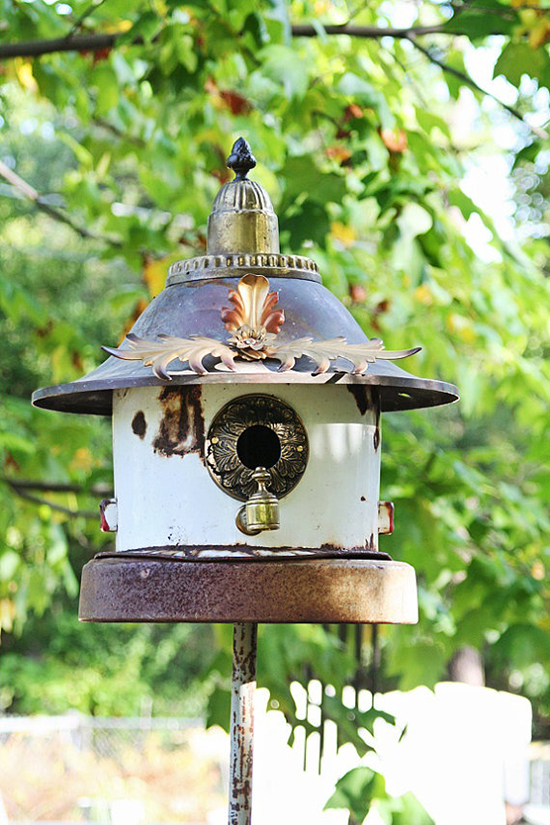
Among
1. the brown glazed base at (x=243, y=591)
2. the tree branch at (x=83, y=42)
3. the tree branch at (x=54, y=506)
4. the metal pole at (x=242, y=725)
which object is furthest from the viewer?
the tree branch at (x=54, y=506)

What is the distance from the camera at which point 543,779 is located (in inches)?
415

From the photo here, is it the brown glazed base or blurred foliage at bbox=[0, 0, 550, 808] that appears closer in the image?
the brown glazed base

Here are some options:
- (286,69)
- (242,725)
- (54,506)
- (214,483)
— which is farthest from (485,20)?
(54,506)

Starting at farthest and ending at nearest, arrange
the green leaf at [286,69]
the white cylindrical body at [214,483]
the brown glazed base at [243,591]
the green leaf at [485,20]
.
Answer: the green leaf at [485,20] → the green leaf at [286,69] → the white cylindrical body at [214,483] → the brown glazed base at [243,591]

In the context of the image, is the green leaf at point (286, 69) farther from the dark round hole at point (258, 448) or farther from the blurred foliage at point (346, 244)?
the dark round hole at point (258, 448)

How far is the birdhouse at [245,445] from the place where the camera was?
5.64 ft

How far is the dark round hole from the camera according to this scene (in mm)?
1882

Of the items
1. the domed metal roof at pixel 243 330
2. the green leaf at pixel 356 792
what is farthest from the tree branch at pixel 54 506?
the domed metal roof at pixel 243 330

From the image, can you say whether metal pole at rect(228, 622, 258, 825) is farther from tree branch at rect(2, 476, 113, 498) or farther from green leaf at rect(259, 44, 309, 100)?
tree branch at rect(2, 476, 113, 498)

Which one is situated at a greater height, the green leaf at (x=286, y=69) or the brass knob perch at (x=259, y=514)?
the green leaf at (x=286, y=69)

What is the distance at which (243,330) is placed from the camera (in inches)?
69.4

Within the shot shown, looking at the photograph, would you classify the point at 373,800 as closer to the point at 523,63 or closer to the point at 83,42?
the point at 523,63

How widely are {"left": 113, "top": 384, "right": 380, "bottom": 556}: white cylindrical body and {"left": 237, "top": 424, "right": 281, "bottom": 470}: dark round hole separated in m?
0.07

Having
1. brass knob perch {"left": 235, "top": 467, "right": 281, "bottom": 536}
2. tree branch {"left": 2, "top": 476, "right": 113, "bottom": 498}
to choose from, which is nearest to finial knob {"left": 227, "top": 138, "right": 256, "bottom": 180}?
brass knob perch {"left": 235, "top": 467, "right": 281, "bottom": 536}
